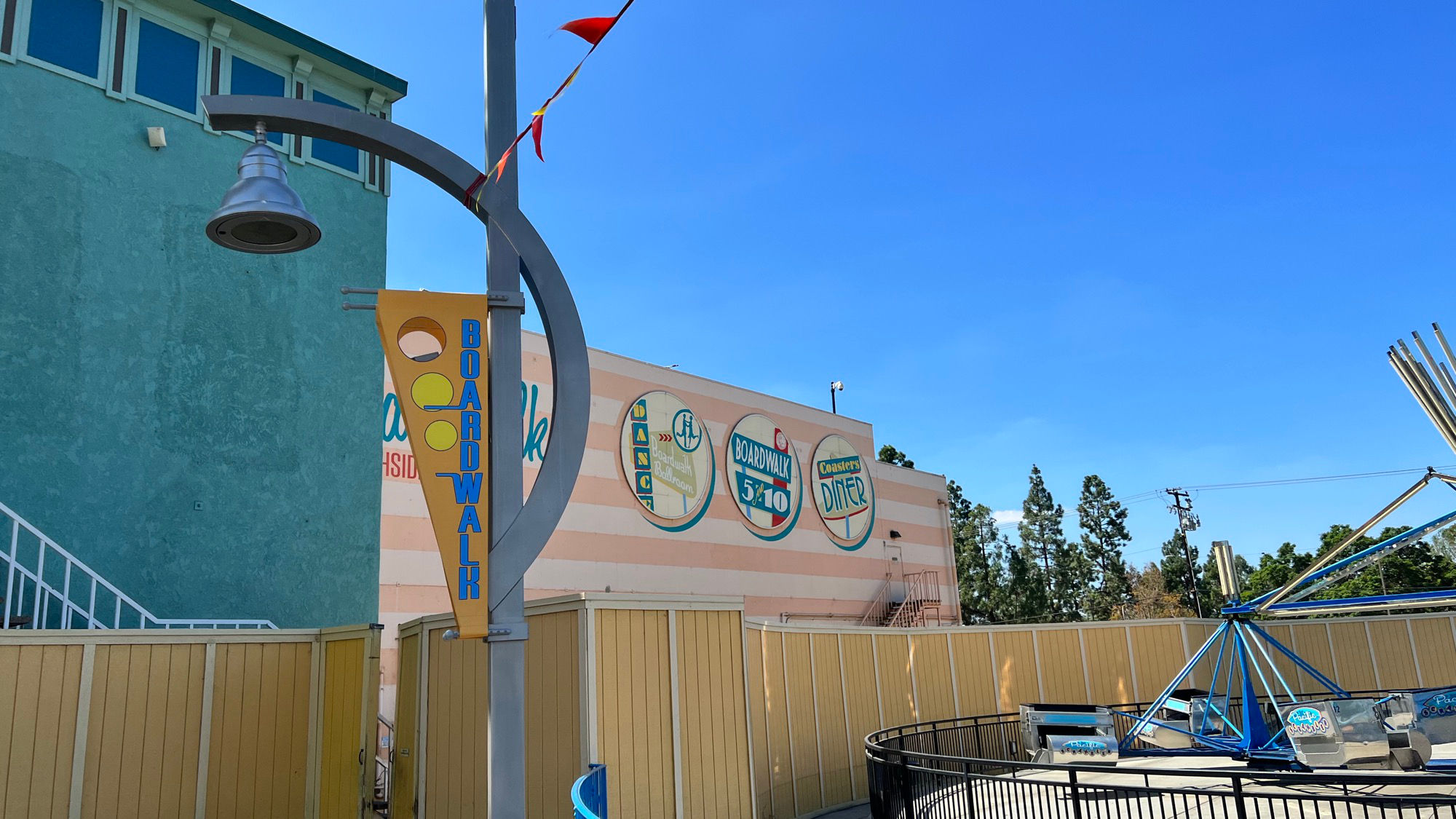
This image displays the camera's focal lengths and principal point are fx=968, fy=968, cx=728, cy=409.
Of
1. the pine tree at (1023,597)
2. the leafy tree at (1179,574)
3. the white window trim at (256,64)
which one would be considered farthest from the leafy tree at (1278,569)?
the white window trim at (256,64)

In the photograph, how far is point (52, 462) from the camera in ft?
43.3

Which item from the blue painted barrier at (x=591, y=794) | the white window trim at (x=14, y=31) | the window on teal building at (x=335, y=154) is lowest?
the blue painted barrier at (x=591, y=794)

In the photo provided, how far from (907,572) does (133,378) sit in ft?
72.1

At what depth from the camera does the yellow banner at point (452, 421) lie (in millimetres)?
4863

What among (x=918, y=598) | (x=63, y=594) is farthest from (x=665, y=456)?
(x=63, y=594)

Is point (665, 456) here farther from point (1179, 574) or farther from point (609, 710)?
point (1179, 574)

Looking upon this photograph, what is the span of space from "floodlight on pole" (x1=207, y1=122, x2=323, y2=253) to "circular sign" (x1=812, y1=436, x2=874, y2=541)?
875 inches

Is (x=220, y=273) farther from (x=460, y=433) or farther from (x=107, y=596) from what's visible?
(x=460, y=433)

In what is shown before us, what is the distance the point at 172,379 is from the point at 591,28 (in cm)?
1232

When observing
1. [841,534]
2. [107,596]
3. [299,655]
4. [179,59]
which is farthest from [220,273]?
[841,534]

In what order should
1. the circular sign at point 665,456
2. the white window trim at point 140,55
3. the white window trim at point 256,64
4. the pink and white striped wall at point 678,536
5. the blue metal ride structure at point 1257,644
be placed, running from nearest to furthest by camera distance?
the blue metal ride structure at point 1257,644
the white window trim at point 140,55
the white window trim at point 256,64
the pink and white striped wall at point 678,536
the circular sign at point 665,456

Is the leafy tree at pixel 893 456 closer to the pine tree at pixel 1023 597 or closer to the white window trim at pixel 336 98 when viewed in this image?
the pine tree at pixel 1023 597

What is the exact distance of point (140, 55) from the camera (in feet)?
50.1

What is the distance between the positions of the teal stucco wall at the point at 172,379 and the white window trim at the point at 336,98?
0.37m
